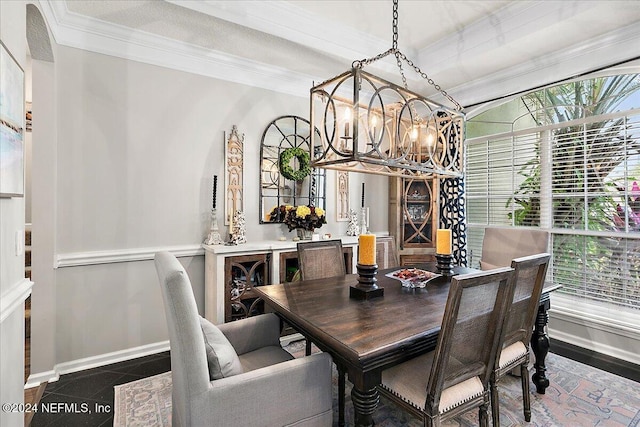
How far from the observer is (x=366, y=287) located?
2.11 metres

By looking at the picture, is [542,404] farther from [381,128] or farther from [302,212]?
[302,212]

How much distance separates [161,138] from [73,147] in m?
0.66

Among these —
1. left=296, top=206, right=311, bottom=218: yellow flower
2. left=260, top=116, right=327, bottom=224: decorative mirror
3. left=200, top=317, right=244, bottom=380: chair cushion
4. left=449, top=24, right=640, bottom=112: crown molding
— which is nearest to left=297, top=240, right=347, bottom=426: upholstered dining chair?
left=296, top=206, right=311, bottom=218: yellow flower

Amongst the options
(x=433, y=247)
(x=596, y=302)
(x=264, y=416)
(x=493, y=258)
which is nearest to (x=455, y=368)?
(x=264, y=416)

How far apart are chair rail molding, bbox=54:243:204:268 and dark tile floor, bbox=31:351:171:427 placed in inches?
34.4

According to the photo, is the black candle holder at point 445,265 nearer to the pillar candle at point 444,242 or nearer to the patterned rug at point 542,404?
the pillar candle at point 444,242

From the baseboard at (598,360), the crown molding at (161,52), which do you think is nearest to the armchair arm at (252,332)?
the crown molding at (161,52)

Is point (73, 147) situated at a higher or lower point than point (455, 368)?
higher

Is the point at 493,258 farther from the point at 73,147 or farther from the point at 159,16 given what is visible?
the point at 73,147

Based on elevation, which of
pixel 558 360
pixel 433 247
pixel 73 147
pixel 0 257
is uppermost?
pixel 73 147

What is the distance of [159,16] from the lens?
2.58 m

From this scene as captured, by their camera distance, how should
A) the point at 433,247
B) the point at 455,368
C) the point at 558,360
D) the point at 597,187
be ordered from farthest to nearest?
1. the point at 433,247
2. the point at 597,187
3. the point at 558,360
4. the point at 455,368

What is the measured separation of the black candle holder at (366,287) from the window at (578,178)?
2438 mm

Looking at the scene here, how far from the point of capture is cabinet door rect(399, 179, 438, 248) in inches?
167
